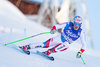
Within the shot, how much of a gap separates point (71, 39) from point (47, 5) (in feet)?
35.2

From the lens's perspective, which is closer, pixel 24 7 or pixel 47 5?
pixel 47 5

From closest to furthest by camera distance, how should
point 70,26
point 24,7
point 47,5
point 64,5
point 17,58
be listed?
point 17,58 < point 70,26 < point 64,5 < point 47,5 < point 24,7

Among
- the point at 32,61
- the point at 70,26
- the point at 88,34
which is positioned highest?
the point at 70,26

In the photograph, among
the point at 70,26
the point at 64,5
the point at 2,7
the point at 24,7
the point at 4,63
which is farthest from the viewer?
the point at 24,7

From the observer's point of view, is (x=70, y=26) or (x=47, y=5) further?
(x=47, y=5)

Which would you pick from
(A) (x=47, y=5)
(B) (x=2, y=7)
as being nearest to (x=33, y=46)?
(B) (x=2, y=7)

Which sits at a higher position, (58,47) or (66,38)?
(66,38)

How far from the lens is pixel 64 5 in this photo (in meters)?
14.3

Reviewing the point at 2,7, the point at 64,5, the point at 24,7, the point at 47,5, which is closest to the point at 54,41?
the point at 2,7

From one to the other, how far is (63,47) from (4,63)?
6.08 ft

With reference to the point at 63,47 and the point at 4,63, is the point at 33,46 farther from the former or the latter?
the point at 4,63

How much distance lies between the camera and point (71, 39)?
4840 mm

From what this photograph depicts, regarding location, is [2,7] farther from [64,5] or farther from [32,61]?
[32,61]

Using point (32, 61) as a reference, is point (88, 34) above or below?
below
